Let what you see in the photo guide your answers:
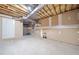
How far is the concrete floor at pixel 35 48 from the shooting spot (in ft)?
6.72

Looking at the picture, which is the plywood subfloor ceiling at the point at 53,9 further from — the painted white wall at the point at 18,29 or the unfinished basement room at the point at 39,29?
the painted white wall at the point at 18,29

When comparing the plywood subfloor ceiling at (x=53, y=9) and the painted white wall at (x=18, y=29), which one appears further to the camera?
the painted white wall at (x=18, y=29)

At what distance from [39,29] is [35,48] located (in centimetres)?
37

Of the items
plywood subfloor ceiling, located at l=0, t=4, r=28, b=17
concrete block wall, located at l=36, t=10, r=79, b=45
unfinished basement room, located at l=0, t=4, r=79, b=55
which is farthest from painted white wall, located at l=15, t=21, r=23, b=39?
concrete block wall, located at l=36, t=10, r=79, b=45

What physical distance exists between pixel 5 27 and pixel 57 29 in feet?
3.07

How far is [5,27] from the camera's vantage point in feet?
6.89

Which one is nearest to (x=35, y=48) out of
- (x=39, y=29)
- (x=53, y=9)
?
(x=39, y=29)

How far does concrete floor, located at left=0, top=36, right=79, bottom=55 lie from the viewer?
2049mm

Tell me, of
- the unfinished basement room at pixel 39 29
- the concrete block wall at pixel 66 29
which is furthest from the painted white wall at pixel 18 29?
the concrete block wall at pixel 66 29

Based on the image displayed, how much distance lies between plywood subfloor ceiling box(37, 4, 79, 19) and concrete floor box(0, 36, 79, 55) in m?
0.50

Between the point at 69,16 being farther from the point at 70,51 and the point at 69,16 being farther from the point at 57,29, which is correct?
the point at 70,51

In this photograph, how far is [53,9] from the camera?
6.97ft

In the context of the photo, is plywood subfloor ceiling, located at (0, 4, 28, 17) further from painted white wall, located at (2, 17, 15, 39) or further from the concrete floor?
the concrete floor
